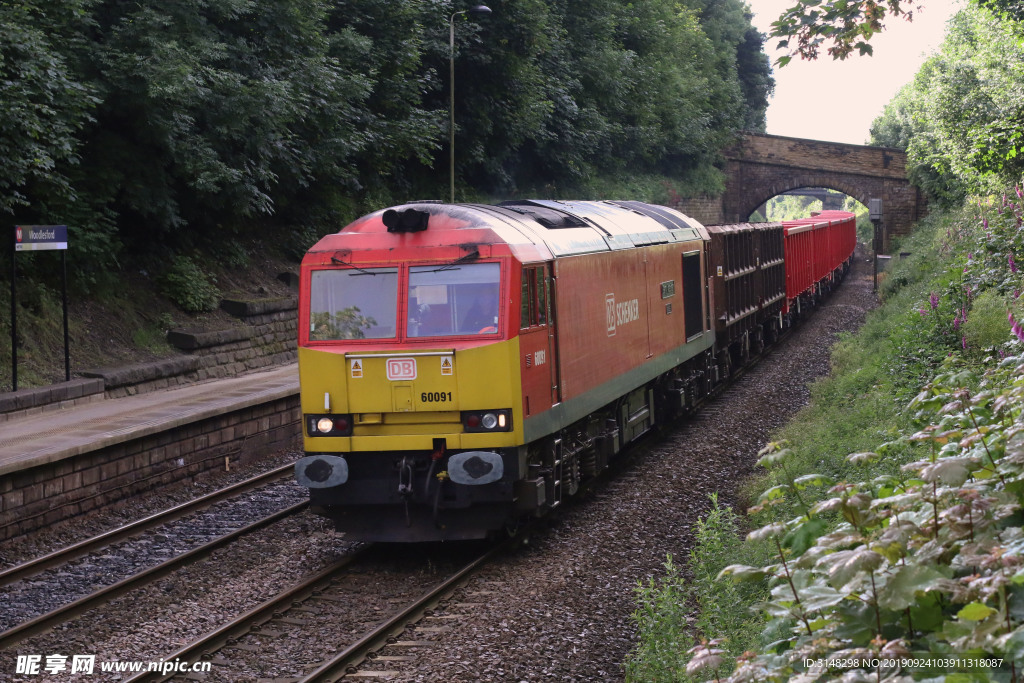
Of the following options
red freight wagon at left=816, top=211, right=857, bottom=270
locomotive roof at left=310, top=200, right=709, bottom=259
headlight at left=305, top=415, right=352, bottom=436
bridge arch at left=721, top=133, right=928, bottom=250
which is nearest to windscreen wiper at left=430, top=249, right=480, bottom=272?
locomotive roof at left=310, top=200, right=709, bottom=259

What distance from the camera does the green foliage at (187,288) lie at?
58.7 ft

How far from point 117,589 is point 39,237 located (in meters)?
6.55

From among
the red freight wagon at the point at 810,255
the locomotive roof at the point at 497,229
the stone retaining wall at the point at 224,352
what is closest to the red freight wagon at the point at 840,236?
the red freight wagon at the point at 810,255

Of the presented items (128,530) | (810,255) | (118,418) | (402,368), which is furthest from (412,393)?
(810,255)

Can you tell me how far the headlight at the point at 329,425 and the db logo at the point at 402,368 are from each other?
0.57m

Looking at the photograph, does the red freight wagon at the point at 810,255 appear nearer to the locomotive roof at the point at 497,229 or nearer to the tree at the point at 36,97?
the locomotive roof at the point at 497,229

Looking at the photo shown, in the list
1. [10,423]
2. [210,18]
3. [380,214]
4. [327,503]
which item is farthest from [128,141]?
[327,503]

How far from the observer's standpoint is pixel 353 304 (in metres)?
8.78

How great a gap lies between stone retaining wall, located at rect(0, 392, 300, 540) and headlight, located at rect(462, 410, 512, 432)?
4.84 m

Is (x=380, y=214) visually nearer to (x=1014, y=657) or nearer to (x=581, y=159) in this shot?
(x=1014, y=657)

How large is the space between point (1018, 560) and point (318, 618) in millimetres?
5480

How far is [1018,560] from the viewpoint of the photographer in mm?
3291

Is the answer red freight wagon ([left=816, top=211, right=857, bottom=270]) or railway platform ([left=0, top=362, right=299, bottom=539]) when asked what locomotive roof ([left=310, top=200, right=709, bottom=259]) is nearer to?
railway platform ([left=0, top=362, right=299, bottom=539])

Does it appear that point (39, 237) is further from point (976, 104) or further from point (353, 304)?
point (976, 104)
